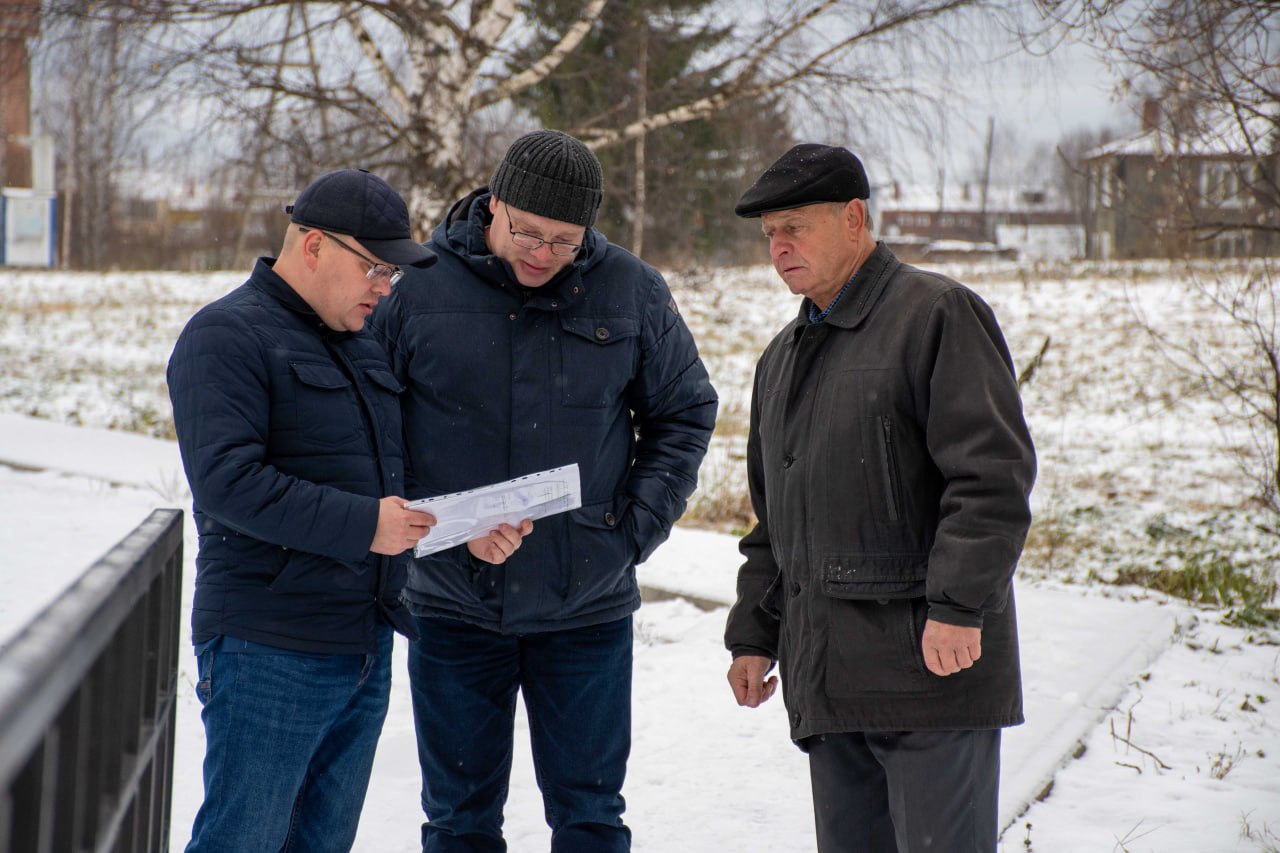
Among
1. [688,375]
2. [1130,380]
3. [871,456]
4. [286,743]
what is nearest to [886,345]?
[871,456]

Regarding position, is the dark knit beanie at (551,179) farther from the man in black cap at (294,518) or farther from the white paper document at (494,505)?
the white paper document at (494,505)

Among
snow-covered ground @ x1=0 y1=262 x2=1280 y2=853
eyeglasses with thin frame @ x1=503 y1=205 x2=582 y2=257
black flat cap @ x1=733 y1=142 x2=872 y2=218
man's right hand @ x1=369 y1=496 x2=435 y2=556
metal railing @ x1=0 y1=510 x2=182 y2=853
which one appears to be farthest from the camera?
snow-covered ground @ x1=0 y1=262 x2=1280 y2=853

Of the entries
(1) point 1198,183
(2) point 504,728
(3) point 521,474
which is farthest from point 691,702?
(1) point 1198,183

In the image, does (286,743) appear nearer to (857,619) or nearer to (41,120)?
(857,619)

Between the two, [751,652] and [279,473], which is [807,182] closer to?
[751,652]

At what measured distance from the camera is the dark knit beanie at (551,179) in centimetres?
246

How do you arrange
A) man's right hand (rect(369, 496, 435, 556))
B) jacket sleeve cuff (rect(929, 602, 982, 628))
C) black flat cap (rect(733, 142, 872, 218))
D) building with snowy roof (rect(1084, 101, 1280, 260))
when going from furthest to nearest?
1. building with snowy roof (rect(1084, 101, 1280, 260))
2. black flat cap (rect(733, 142, 872, 218))
3. man's right hand (rect(369, 496, 435, 556))
4. jacket sleeve cuff (rect(929, 602, 982, 628))

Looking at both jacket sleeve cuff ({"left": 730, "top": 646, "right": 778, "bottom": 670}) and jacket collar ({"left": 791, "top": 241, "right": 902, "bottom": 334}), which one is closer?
jacket collar ({"left": 791, "top": 241, "right": 902, "bottom": 334})

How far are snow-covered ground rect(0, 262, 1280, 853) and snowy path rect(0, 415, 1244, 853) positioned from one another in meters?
0.01

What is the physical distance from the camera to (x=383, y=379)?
7.69 feet

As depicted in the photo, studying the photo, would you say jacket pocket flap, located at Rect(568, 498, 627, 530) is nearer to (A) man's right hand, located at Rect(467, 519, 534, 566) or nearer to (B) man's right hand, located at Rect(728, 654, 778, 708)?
(A) man's right hand, located at Rect(467, 519, 534, 566)

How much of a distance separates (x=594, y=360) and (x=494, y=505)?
0.53 m

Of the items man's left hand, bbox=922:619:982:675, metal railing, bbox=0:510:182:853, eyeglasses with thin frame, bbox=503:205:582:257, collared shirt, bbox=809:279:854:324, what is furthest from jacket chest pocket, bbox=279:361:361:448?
man's left hand, bbox=922:619:982:675

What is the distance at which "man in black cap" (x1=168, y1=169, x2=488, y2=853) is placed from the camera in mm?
2037
